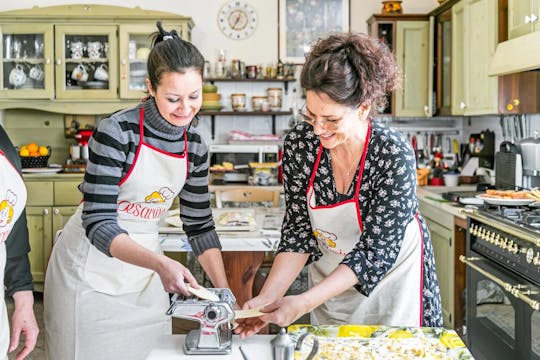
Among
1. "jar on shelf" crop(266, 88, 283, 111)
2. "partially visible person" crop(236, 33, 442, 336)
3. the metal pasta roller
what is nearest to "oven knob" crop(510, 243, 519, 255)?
"partially visible person" crop(236, 33, 442, 336)

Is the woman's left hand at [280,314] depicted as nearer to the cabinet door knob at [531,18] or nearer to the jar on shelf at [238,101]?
the cabinet door knob at [531,18]

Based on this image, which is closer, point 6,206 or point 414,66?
point 6,206

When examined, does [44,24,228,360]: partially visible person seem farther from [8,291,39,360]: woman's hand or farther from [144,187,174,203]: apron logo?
[8,291,39,360]: woman's hand

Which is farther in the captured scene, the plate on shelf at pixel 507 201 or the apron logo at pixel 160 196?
the plate on shelf at pixel 507 201

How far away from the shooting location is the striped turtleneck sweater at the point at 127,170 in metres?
1.78

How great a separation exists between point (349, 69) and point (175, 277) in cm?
65

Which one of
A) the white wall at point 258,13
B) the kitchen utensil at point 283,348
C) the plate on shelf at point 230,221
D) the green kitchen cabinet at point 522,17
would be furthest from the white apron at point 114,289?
the white wall at point 258,13

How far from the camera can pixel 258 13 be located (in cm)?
557

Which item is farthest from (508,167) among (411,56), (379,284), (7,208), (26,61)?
(26,61)

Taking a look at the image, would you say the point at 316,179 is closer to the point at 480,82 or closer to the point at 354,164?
the point at 354,164

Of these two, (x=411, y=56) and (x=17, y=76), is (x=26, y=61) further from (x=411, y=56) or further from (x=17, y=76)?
(x=411, y=56)

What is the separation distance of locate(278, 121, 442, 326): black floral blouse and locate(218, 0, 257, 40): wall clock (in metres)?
3.86

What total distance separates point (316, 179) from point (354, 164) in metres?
0.12

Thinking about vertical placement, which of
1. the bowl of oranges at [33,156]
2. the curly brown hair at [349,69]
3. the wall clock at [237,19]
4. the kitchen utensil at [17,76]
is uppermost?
the wall clock at [237,19]
